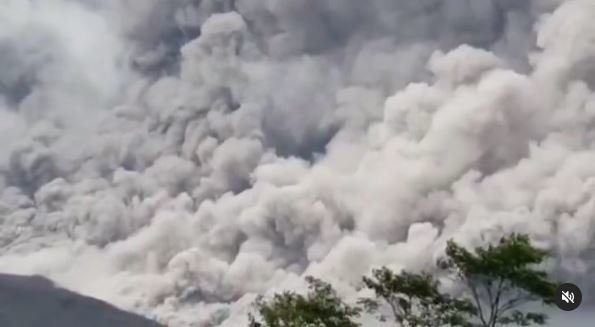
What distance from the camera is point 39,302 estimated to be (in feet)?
479

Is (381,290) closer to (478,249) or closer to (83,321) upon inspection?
(478,249)

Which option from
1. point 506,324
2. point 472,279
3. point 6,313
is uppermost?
point 6,313

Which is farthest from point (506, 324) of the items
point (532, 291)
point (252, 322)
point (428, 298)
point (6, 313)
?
point (6, 313)

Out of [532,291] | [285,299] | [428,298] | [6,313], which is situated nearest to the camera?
[532,291]

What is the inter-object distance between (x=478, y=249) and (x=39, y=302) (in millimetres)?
134493

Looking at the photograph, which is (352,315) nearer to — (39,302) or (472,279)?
(472,279)

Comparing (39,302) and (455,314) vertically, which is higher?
(39,302)

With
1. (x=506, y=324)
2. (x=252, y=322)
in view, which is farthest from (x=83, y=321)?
(x=506, y=324)

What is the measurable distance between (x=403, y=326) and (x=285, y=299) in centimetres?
569

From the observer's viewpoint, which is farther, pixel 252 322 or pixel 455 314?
pixel 252 322

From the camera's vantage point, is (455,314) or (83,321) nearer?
(455,314)

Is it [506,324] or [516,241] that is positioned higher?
[516,241]

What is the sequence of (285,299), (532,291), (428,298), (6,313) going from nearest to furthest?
(532,291)
(428,298)
(285,299)
(6,313)

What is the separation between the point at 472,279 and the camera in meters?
26.5
